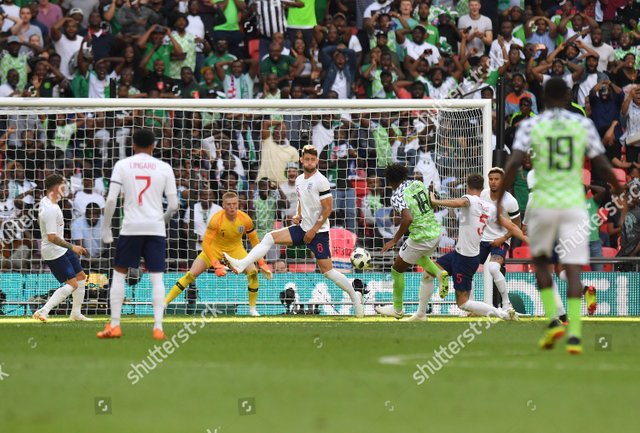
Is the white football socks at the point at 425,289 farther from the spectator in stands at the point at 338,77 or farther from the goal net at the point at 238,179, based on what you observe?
the spectator in stands at the point at 338,77

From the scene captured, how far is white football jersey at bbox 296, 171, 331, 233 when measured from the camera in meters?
17.9

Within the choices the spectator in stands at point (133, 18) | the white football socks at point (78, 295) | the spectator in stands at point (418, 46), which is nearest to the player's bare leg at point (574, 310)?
the white football socks at point (78, 295)

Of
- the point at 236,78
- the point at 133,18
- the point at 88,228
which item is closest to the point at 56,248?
the point at 88,228

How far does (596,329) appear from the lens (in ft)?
52.3

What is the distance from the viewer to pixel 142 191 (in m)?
13.6

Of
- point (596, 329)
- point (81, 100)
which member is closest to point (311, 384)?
point (596, 329)

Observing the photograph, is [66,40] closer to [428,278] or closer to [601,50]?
[428,278]

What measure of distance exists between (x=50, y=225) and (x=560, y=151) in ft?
30.4

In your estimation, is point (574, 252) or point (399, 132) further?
point (399, 132)

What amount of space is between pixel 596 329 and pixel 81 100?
941cm

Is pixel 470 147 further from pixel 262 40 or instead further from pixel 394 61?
pixel 262 40

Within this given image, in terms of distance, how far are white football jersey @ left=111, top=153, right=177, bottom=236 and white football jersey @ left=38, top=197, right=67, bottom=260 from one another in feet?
14.4

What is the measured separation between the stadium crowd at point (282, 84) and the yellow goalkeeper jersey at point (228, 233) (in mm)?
1977

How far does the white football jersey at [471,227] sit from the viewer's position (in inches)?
666
